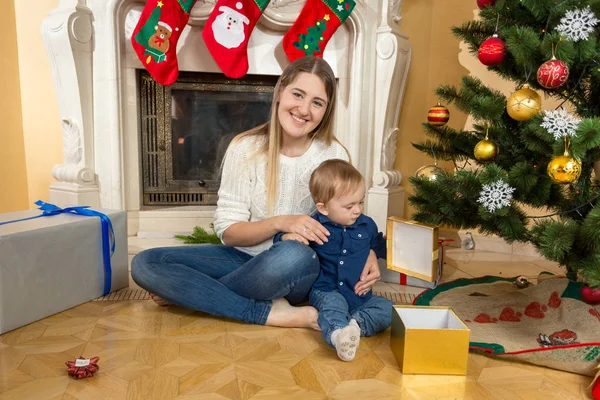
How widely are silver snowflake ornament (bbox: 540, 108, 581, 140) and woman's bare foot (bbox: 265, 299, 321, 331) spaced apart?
0.70m

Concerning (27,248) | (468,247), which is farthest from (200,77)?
(468,247)

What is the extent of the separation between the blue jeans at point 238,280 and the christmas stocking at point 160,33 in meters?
1.05

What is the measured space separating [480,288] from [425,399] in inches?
27.5

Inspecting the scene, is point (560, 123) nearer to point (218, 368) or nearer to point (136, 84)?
point (218, 368)

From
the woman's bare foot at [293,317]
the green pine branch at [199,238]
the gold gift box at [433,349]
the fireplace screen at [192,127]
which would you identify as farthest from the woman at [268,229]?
the fireplace screen at [192,127]

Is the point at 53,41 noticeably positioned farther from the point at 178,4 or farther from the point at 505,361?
the point at 505,361

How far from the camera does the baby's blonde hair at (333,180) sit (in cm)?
118

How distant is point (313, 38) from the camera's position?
2049 millimetres

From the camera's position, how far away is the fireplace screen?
232 cm

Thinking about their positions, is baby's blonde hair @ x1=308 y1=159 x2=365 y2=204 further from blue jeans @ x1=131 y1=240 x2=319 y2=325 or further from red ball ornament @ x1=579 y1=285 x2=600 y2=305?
red ball ornament @ x1=579 y1=285 x2=600 y2=305

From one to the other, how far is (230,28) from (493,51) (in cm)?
121

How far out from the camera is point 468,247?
215 centimetres

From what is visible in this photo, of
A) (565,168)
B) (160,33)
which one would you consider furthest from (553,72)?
(160,33)

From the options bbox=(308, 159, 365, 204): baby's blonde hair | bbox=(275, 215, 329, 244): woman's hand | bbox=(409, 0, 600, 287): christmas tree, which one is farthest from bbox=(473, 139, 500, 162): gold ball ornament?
bbox=(275, 215, 329, 244): woman's hand
